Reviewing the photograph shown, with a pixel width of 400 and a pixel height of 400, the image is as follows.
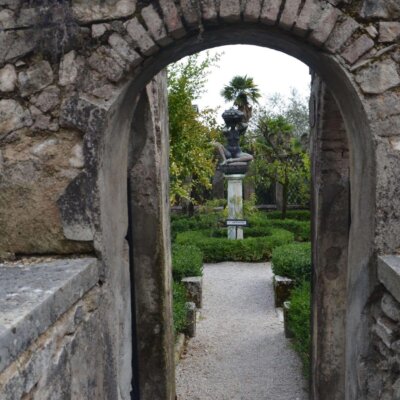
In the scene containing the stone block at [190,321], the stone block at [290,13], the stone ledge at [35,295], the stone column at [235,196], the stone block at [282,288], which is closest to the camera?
the stone ledge at [35,295]

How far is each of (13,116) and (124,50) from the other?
0.72m

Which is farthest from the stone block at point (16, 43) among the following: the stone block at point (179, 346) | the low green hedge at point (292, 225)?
the low green hedge at point (292, 225)

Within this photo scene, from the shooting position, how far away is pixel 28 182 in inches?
105

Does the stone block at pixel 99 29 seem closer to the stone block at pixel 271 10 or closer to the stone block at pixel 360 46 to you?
the stone block at pixel 271 10

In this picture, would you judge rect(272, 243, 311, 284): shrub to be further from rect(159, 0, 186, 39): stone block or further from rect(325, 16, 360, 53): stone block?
rect(159, 0, 186, 39): stone block

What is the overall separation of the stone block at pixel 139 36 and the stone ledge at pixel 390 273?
5.38ft

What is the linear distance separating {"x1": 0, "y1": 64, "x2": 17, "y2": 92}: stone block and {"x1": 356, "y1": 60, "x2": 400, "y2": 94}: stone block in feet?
6.09

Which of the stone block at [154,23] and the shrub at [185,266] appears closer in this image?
the stone block at [154,23]

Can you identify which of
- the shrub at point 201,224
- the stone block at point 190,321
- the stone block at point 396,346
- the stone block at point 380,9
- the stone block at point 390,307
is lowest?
the stone block at point 190,321

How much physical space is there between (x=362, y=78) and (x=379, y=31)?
0.26 meters

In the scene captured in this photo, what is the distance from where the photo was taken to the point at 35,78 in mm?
2639

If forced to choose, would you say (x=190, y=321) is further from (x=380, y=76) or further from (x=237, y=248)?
(x=380, y=76)

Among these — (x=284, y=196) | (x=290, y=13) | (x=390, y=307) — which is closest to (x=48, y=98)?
(x=290, y=13)

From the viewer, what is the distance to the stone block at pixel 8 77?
266cm
